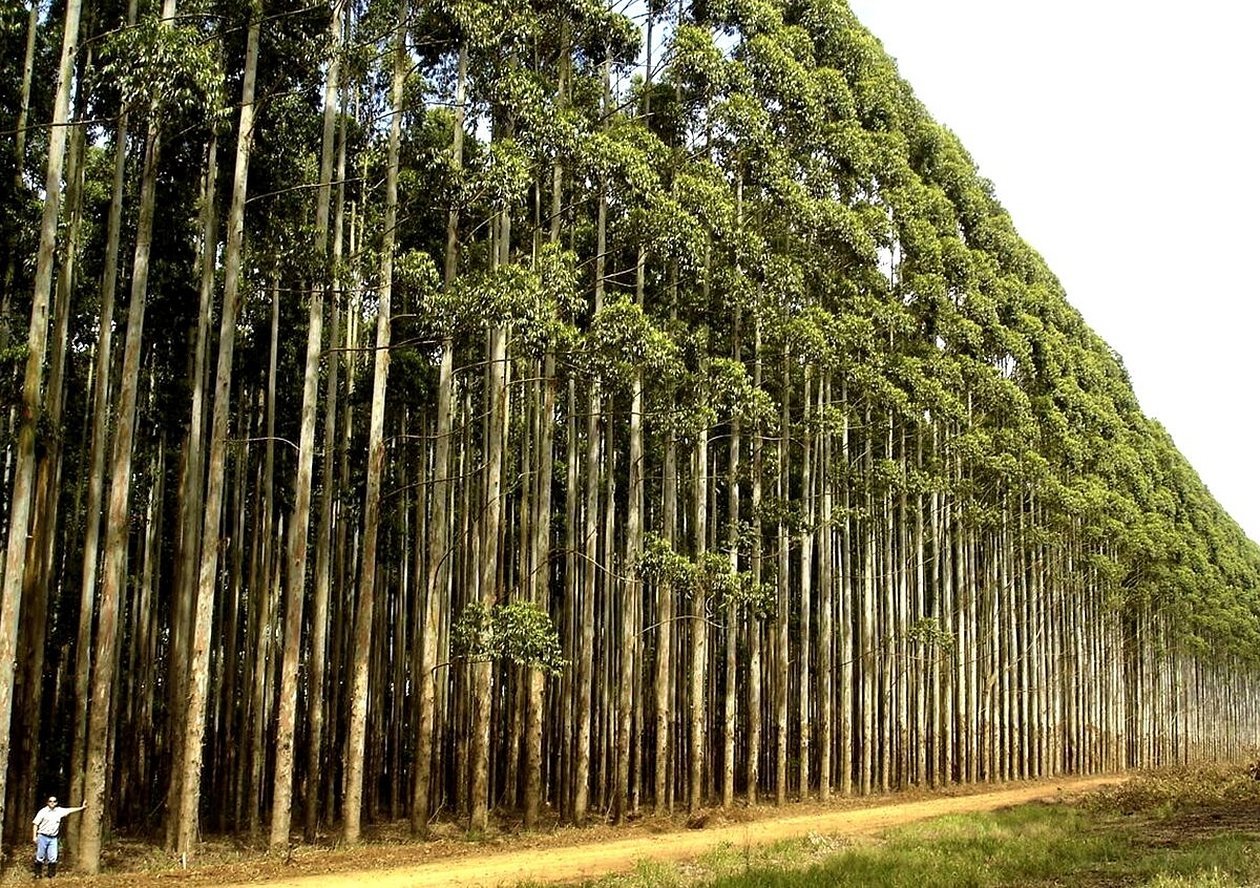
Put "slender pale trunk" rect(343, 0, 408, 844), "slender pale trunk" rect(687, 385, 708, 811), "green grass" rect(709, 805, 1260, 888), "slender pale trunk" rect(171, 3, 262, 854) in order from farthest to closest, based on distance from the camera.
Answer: "slender pale trunk" rect(687, 385, 708, 811) → "slender pale trunk" rect(343, 0, 408, 844) → "slender pale trunk" rect(171, 3, 262, 854) → "green grass" rect(709, 805, 1260, 888)

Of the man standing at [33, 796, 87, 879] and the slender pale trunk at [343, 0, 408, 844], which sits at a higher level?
the slender pale trunk at [343, 0, 408, 844]

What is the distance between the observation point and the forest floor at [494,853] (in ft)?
46.4

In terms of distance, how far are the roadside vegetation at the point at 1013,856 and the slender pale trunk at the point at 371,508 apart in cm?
456

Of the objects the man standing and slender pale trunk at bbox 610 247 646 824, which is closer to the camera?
the man standing

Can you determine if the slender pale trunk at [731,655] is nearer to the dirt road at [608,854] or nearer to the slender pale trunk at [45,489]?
A: the dirt road at [608,854]

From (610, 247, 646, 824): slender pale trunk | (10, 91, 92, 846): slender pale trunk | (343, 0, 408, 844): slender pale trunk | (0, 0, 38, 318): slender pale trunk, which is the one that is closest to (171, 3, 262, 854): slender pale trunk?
(10, 91, 92, 846): slender pale trunk

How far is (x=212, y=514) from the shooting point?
1555 centimetres

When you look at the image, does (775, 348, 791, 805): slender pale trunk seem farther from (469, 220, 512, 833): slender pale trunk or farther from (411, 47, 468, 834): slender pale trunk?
(411, 47, 468, 834): slender pale trunk

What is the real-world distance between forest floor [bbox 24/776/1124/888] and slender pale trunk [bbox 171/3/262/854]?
811 millimetres

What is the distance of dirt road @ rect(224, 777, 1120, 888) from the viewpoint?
554 inches

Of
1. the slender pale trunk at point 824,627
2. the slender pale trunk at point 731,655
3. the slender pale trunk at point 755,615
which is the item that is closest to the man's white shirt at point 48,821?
the slender pale trunk at point 731,655

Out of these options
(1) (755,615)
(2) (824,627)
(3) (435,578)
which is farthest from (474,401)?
(3) (435,578)

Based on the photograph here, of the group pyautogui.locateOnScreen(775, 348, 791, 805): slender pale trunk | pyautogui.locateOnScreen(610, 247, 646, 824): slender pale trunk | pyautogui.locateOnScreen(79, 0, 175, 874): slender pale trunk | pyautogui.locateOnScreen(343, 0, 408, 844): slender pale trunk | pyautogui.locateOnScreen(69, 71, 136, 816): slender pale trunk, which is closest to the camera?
pyautogui.locateOnScreen(79, 0, 175, 874): slender pale trunk

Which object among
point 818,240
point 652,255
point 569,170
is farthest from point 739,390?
point 818,240
